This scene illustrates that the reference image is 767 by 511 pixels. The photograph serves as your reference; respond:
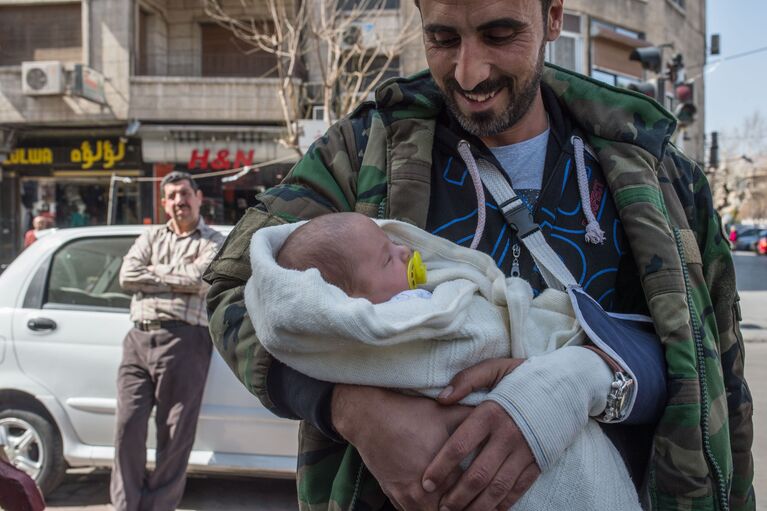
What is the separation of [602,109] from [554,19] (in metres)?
0.26

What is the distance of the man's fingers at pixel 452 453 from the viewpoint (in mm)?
1104

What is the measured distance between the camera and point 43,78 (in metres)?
15.3

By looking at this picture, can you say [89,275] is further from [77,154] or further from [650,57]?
[77,154]

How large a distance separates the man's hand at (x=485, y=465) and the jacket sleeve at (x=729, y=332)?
2.34ft

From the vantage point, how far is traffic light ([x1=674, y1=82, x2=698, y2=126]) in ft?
34.7

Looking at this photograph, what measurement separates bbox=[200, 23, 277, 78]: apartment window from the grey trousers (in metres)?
13.2

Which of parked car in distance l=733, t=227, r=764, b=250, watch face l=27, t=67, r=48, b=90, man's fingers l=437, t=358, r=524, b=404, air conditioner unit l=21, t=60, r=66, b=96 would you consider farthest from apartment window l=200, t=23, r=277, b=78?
parked car in distance l=733, t=227, r=764, b=250

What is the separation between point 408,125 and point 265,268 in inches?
21.4

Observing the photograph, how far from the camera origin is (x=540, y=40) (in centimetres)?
160

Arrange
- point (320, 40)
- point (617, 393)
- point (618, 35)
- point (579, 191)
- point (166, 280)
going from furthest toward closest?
point (618, 35)
point (320, 40)
point (166, 280)
point (579, 191)
point (617, 393)

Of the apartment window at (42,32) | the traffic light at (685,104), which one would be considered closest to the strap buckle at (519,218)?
the traffic light at (685,104)

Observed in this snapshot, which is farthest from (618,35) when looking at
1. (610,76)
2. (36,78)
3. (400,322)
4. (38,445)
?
(400,322)

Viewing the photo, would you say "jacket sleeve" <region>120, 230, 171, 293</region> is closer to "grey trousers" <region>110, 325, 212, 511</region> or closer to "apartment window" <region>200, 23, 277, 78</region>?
"grey trousers" <region>110, 325, 212, 511</region>

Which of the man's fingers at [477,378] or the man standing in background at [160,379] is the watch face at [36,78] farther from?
the man's fingers at [477,378]
